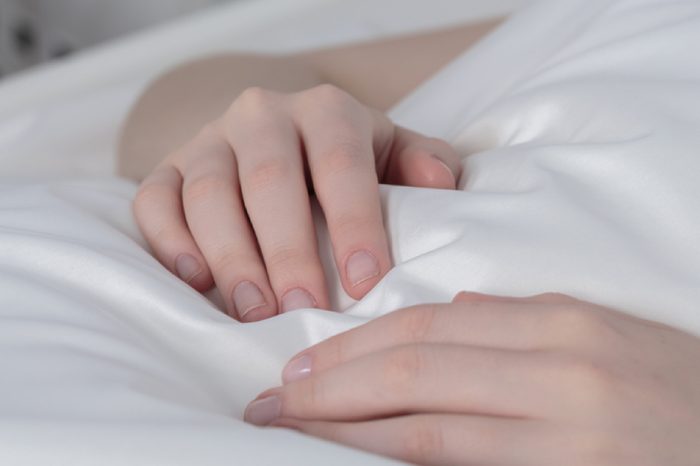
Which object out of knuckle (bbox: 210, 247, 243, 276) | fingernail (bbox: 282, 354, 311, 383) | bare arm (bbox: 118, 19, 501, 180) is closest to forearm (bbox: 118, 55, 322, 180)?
bare arm (bbox: 118, 19, 501, 180)

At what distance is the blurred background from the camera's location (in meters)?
1.76

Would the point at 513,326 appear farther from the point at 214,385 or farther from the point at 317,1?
the point at 317,1

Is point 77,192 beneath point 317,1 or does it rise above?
above

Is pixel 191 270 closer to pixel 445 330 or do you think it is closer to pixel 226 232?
pixel 226 232

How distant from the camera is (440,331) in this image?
1.37 feet

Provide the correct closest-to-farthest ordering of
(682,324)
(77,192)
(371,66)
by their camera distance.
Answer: (682,324) → (77,192) → (371,66)

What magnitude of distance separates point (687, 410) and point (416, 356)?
0.11 m

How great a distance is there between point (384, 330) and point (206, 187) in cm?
17

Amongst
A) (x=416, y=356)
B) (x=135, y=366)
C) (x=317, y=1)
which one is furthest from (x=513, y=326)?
(x=317, y=1)

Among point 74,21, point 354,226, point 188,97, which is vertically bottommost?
point 74,21

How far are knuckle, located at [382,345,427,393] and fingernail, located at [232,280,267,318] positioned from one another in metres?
0.12

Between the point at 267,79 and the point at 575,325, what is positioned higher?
the point at 575,325

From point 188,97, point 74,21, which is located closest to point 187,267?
point 188,97

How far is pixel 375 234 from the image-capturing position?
0.50 m
